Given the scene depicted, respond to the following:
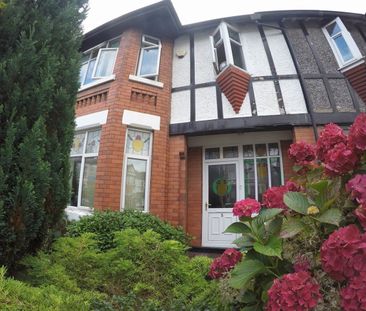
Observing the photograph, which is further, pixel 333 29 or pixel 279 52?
pixel 333 29

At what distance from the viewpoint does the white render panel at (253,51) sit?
25.5ft

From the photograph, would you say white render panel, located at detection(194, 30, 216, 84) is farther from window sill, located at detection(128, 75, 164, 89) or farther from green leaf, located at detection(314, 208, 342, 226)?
green leaf, located at detection(314, 208, 342, 226)

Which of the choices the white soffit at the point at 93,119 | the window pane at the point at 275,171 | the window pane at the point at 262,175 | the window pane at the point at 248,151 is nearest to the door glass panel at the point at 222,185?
the window pane at the point at 248,151

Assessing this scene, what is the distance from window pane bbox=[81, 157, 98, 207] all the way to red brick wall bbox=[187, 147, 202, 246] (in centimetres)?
253

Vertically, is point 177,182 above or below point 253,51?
below

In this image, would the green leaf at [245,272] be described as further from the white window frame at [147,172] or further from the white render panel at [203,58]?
the white render panel at [203,58]

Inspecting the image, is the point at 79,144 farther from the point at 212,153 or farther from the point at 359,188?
the point at 359,188

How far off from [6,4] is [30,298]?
2816mm

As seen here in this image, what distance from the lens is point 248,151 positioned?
8070mm

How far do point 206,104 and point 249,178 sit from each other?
2279mm

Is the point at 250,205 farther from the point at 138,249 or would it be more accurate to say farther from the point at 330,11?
the point at 330,11

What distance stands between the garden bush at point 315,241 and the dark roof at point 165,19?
7350mm

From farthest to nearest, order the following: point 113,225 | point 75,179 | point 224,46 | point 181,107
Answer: point 181,107, point 224,46, point 75,179, point 113,225

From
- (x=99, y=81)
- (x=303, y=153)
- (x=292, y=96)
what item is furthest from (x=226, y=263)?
(x=99, y=81)
